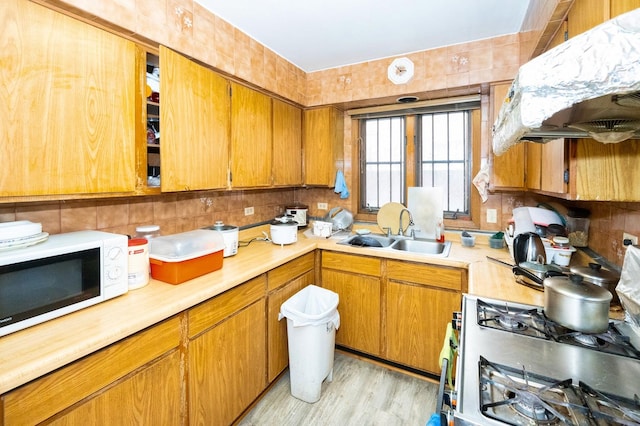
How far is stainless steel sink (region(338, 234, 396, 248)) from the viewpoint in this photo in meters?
2.46

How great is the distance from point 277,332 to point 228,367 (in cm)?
44

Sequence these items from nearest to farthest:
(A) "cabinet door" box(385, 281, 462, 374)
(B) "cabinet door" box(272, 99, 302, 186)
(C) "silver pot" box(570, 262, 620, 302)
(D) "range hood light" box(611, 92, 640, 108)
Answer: (D) "range hood light" box(611, 92, 640, 108)
(C) "silver pot" box(570, 262, 620, 302)
(A) "cabinet door" box(385, 281, 462, 374)
(B) "cabinet door" box(272, 99, 302, 186)

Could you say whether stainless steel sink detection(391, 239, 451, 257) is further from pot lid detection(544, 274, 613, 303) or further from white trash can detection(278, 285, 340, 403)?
pot lid detection(544, 274, 613, 303)

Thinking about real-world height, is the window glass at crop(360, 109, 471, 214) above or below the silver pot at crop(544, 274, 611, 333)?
above

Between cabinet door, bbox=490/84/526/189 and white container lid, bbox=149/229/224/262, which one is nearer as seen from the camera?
white container lid, bbox=149/229/224/262

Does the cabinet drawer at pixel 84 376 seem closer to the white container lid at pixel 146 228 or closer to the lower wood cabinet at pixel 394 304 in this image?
the white container lid at pixel 146 228

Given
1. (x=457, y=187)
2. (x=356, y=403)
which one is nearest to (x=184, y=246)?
(x=356, y=403)

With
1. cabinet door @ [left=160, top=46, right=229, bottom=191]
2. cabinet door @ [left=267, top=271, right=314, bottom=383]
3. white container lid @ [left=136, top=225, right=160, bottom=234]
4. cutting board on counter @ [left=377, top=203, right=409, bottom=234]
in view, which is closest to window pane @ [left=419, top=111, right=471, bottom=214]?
cutting board on counter @ [left=377, top=203, right=409, bottom=234]

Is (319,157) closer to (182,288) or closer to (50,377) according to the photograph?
(182,288)

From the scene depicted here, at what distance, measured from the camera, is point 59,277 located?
1.10 meters

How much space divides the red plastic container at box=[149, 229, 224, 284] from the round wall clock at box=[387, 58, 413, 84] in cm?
188

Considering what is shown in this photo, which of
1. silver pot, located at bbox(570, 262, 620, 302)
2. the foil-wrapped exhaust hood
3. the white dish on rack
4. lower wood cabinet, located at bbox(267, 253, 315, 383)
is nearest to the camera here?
the foil-wrapped exhaust hood

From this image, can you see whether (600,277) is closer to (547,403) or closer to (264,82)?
(547,403)

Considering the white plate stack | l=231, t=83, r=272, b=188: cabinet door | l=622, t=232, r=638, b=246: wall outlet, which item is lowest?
l=622, t=232, r=638, b=246: wall outlet
